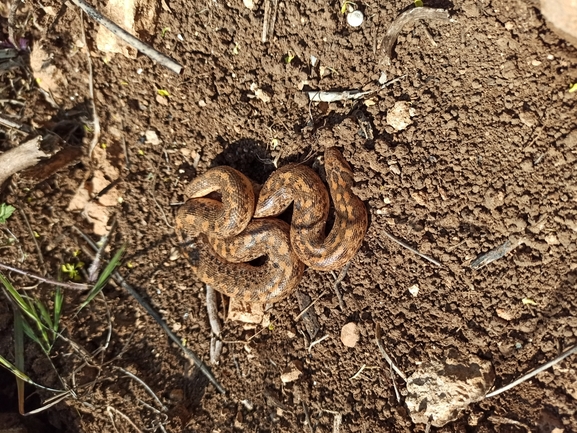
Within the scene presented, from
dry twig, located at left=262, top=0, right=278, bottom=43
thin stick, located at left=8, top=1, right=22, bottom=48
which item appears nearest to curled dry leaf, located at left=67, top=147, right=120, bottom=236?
thin stick, located at left=8, top=1, right=22, bottom=48

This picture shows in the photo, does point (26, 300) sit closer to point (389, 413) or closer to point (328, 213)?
point (328, 213)

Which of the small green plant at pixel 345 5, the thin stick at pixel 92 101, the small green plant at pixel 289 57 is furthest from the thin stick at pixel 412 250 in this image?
the thin stick at pixel 92 101

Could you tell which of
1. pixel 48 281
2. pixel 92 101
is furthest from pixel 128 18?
pixel 48 281

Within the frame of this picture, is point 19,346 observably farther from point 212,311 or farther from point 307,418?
point 307,418

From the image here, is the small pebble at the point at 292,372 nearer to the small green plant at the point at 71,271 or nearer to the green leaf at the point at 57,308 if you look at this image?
the green leaf at the point at 57,308

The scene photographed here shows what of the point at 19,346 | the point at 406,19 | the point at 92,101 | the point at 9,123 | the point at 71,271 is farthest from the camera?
the point at 71,271
